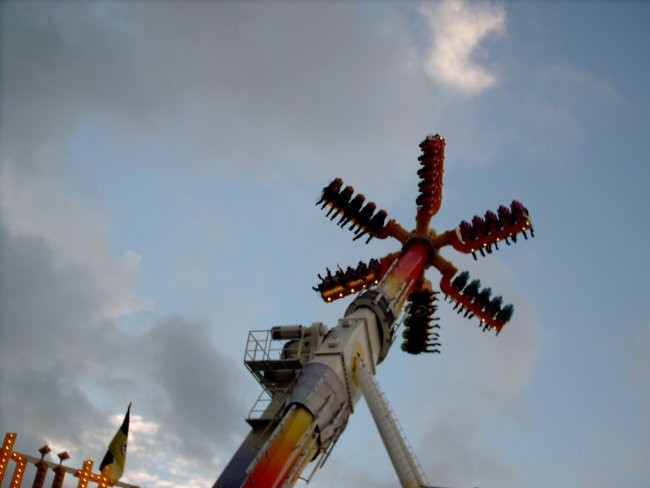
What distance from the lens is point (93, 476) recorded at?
22.5m

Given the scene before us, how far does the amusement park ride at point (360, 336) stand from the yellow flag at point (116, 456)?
14.7 feet

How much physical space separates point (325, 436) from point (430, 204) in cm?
1572

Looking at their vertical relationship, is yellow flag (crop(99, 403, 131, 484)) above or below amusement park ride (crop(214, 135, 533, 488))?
below

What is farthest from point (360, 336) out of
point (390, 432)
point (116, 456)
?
point (116, 456)

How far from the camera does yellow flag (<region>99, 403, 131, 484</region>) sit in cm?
2362

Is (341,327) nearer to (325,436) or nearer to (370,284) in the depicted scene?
(325,436)

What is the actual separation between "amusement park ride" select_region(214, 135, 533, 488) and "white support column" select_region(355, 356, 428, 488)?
0.04 metres

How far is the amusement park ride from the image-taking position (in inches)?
1025

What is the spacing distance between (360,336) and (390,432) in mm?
5027

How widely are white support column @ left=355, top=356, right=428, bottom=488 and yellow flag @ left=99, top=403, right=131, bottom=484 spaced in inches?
377

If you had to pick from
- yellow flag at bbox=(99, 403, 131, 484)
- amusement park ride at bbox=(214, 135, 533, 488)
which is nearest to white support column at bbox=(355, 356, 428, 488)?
amusement park ride at bbox=(214, 135, 533, 488)

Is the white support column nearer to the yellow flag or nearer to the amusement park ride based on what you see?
the amusement park ride

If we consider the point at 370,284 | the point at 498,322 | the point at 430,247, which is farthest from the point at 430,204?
the point at 498,322

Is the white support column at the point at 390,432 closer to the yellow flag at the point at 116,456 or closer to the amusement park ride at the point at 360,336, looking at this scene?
the amusement park ride at the point at 360,336
